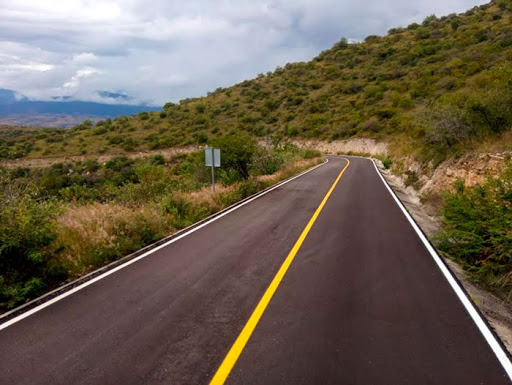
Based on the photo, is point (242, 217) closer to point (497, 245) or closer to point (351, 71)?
point (497, 245)

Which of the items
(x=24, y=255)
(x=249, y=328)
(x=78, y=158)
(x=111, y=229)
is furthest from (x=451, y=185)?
(x=78, y=158)

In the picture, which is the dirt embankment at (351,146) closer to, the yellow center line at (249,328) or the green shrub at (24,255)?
the yellow center line at (249,328)

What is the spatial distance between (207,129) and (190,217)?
56727 millimetres

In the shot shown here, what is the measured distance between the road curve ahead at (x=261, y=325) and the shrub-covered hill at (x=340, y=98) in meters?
18.1

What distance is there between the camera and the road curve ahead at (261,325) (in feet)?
11.9

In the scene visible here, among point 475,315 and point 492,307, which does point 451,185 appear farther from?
point 475,315

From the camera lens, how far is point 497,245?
6.47 m

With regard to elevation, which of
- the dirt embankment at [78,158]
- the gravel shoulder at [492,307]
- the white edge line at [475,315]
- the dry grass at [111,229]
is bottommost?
the dirt embankment at [78,158]

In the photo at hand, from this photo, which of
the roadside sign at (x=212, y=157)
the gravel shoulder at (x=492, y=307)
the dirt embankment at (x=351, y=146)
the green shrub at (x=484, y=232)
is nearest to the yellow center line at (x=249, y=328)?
the gravel shoulder at (x=492, y=307)

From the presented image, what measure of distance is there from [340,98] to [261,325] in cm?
6931

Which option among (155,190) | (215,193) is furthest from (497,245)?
(155,190)

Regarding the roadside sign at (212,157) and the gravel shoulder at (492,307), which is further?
the roadside sign at (212,157)

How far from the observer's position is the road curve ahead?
3627mm

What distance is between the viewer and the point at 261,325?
451 cm
